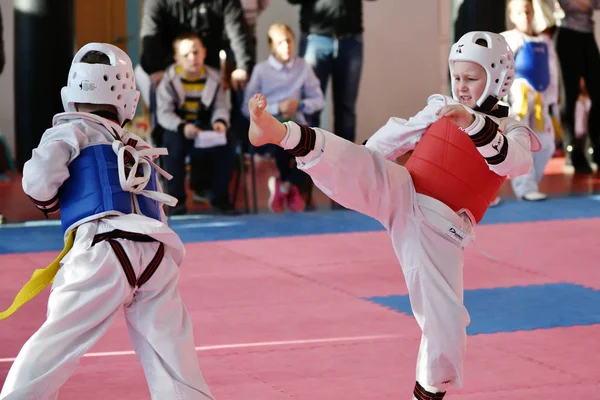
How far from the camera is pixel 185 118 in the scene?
31.0 ft

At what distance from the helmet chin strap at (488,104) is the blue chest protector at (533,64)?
635 centimetres

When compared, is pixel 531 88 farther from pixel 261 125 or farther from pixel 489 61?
pixel 261 125

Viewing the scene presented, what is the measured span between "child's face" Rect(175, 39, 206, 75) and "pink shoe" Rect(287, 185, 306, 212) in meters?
1.44

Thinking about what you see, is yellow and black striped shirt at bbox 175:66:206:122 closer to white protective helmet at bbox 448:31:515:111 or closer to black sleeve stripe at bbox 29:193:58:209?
white protective helmet at bbox 448:31:515:111

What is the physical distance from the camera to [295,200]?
9.86m

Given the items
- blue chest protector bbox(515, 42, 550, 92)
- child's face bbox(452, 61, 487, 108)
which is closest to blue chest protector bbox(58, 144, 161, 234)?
child's face bbox(452, 61, 487, 108)

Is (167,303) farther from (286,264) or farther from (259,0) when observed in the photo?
(259,0)

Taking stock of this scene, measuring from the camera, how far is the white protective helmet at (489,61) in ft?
13.3

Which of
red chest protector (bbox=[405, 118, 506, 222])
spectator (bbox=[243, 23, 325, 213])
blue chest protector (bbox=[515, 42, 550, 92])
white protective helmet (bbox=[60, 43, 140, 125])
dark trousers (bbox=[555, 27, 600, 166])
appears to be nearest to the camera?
white protective helmet (bbox=[60, 43, 140, 125])

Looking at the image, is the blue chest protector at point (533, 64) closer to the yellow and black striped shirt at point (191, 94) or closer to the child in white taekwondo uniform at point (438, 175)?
the yellow and black striped shirt at point (191, 94)

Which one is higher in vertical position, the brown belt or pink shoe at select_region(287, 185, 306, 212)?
the brown belt

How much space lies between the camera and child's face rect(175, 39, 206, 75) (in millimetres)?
9297

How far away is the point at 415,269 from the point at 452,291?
0.51ft

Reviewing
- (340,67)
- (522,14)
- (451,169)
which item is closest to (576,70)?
(522,14)
